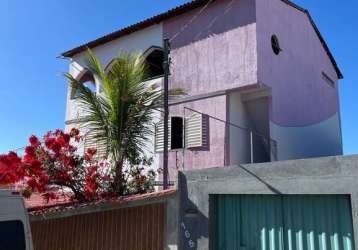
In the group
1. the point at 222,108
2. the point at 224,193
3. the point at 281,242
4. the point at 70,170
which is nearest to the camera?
the point at 281,242

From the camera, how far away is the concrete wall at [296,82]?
1220cm

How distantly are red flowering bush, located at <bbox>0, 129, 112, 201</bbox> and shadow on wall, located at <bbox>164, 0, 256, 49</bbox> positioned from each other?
558 centimetres

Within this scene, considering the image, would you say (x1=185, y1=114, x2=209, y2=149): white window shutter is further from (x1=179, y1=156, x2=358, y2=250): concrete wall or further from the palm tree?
(x1=179, y1=156, x2=358, y2=250): concrete wall

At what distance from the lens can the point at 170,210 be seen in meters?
7.94

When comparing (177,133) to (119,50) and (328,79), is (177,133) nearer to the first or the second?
(119,50)

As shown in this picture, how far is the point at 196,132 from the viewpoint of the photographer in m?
11.9

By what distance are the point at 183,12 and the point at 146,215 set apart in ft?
26.5

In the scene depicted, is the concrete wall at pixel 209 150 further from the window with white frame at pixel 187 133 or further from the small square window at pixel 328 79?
the small square window at pixel 328 79

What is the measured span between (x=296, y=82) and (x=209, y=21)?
4.18 m

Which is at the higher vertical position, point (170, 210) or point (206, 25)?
point (206, 25)

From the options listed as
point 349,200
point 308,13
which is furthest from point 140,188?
point 308,13

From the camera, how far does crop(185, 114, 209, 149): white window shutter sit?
1177cm

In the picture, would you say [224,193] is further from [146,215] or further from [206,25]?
[206,25]

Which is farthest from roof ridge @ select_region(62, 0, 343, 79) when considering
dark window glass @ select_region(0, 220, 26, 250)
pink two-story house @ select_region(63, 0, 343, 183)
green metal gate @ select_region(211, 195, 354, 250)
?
dark window glass @ select_region(0, 220, 26, 250)
